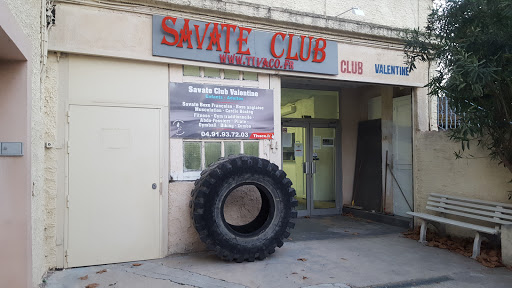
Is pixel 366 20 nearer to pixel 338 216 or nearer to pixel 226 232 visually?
pixel 338 216

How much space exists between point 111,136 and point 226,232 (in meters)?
2.09

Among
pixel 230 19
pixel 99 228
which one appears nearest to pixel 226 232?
pixel 99 228

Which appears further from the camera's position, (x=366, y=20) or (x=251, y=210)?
(x=366, y=20)

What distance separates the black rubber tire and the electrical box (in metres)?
2.20

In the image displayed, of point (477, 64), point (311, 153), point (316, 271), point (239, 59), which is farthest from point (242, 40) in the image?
point (311, 153)

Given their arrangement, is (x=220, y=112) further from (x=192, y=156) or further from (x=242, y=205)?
(x=242, y=205)

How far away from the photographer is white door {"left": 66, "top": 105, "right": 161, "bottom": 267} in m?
5.23

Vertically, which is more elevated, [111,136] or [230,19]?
[230,19]

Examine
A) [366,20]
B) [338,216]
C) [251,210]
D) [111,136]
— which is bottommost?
[338,216]

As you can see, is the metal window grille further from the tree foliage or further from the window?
the window

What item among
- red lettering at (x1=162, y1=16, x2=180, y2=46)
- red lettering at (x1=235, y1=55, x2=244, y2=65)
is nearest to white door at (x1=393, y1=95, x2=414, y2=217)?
red lettering at (x1=235, y1=55, x2=244, y2=65)

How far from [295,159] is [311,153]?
0.42 metres

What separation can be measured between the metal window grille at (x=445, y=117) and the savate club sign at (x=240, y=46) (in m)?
2.47

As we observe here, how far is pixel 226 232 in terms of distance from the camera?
17.6 feet
